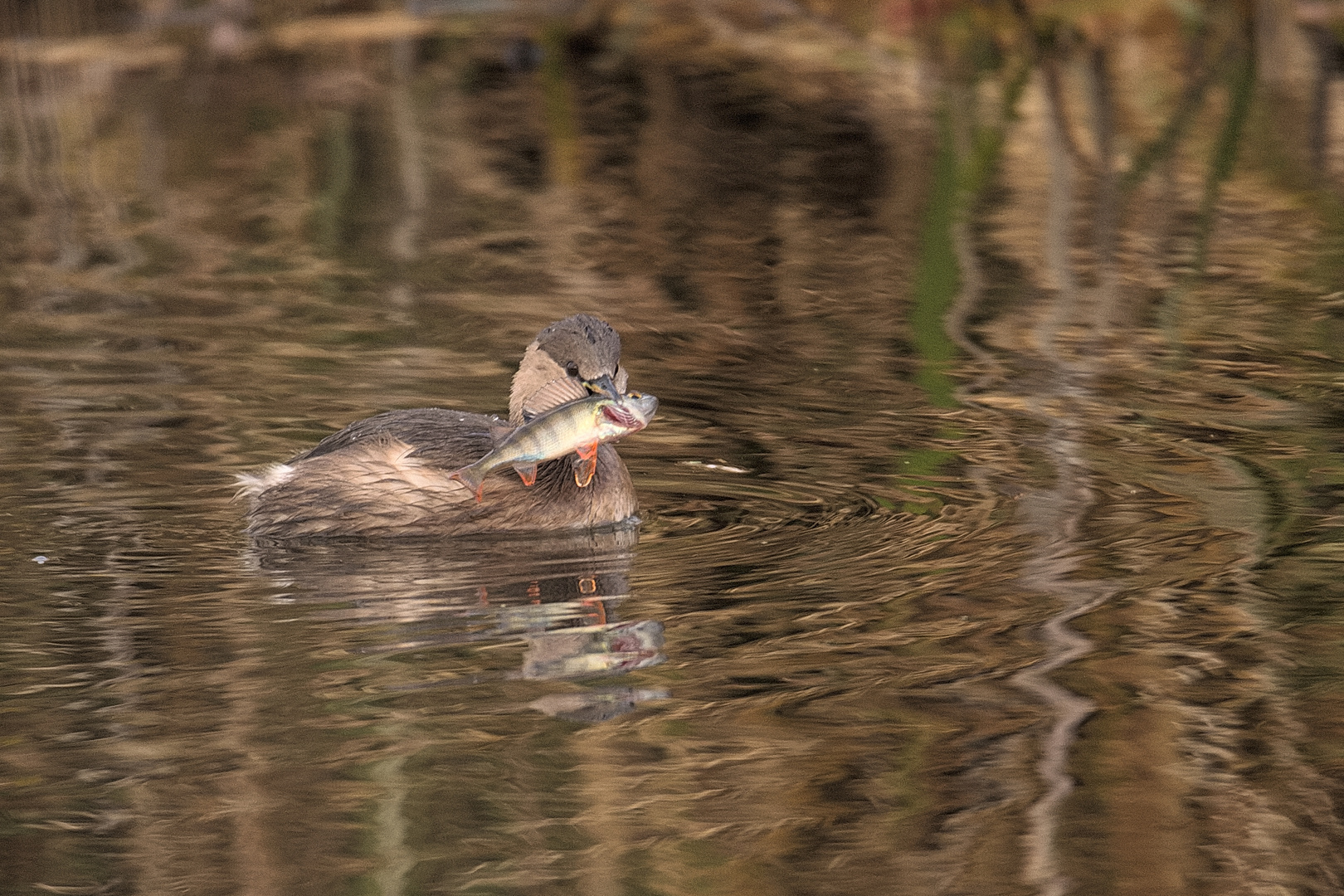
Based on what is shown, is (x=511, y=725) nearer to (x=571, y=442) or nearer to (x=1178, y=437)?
(x=571, y=442)

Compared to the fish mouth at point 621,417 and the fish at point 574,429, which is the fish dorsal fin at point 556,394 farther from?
the fish mouth at point 621,417

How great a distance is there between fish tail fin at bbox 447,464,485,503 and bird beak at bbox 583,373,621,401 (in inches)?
16.4

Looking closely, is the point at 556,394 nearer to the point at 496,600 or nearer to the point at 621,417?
the point at 621,417

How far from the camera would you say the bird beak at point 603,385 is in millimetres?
6629

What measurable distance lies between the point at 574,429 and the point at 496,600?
600 mm

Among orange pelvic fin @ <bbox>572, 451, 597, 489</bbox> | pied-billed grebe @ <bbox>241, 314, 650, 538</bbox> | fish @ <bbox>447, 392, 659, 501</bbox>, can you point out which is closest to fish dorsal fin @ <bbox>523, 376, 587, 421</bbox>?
pied-billed grebe @ <bbox>241, 314, 650, 538</bbox>

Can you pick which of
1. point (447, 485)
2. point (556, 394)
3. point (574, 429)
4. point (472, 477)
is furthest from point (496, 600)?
point (556, 394)

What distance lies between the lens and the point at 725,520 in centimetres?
672

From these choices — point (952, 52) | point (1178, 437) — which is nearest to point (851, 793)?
point (1178, 437)

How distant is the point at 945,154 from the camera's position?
1340 centimetres

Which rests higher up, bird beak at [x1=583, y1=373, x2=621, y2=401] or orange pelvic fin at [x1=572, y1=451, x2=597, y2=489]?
bird beak at [x1=583, y1=373, x2=621, y2=401]

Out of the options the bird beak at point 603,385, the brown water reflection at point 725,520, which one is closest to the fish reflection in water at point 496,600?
the brown water reflection at point 725,520

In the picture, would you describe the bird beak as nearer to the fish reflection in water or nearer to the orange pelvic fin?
the orange pelvic fin

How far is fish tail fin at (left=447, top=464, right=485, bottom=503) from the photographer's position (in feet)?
21.5
